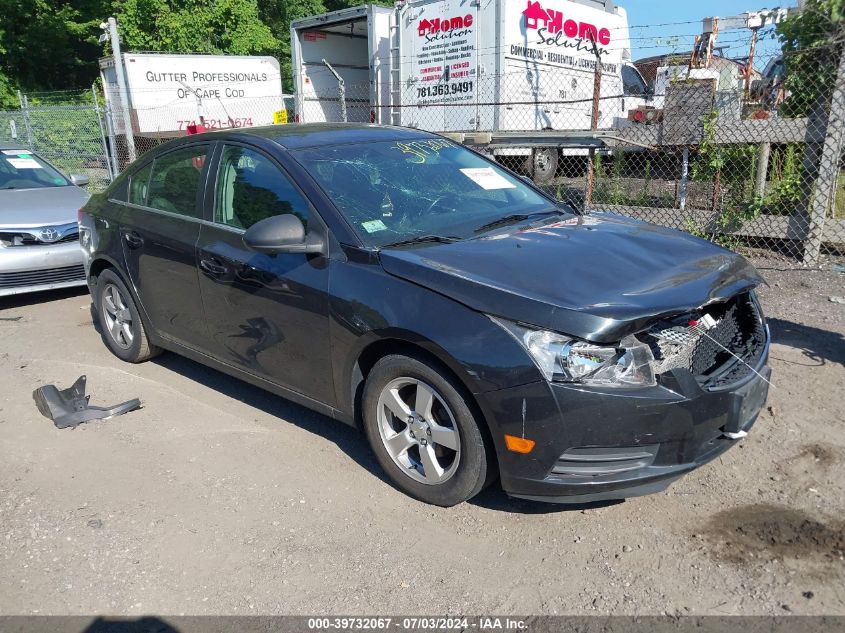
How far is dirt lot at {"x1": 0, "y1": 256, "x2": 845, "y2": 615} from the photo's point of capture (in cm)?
285

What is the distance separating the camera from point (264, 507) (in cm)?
352

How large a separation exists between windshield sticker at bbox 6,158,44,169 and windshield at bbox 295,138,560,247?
19.9ft

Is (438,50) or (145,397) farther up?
(438,50)

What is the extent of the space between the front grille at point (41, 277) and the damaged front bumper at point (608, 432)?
581cm

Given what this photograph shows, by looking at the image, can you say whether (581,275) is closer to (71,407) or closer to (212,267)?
(212,267)

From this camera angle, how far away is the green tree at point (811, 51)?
22.0ft

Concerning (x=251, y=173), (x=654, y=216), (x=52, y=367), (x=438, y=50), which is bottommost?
(x=52, y=367)

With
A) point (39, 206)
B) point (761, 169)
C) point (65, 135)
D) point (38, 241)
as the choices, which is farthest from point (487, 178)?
point (65, 135)

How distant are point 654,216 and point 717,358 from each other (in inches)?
200

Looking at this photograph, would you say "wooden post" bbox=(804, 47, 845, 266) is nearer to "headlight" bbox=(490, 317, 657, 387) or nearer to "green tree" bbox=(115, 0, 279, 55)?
"headlight" bbox=(490, 317, 657, 387)

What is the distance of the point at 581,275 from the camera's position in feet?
10.4

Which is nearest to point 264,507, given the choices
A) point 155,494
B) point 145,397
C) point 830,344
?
point 155,494

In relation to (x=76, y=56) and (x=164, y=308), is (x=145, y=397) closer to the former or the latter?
(x=164, y=308)

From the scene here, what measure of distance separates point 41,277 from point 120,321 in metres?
2.30
